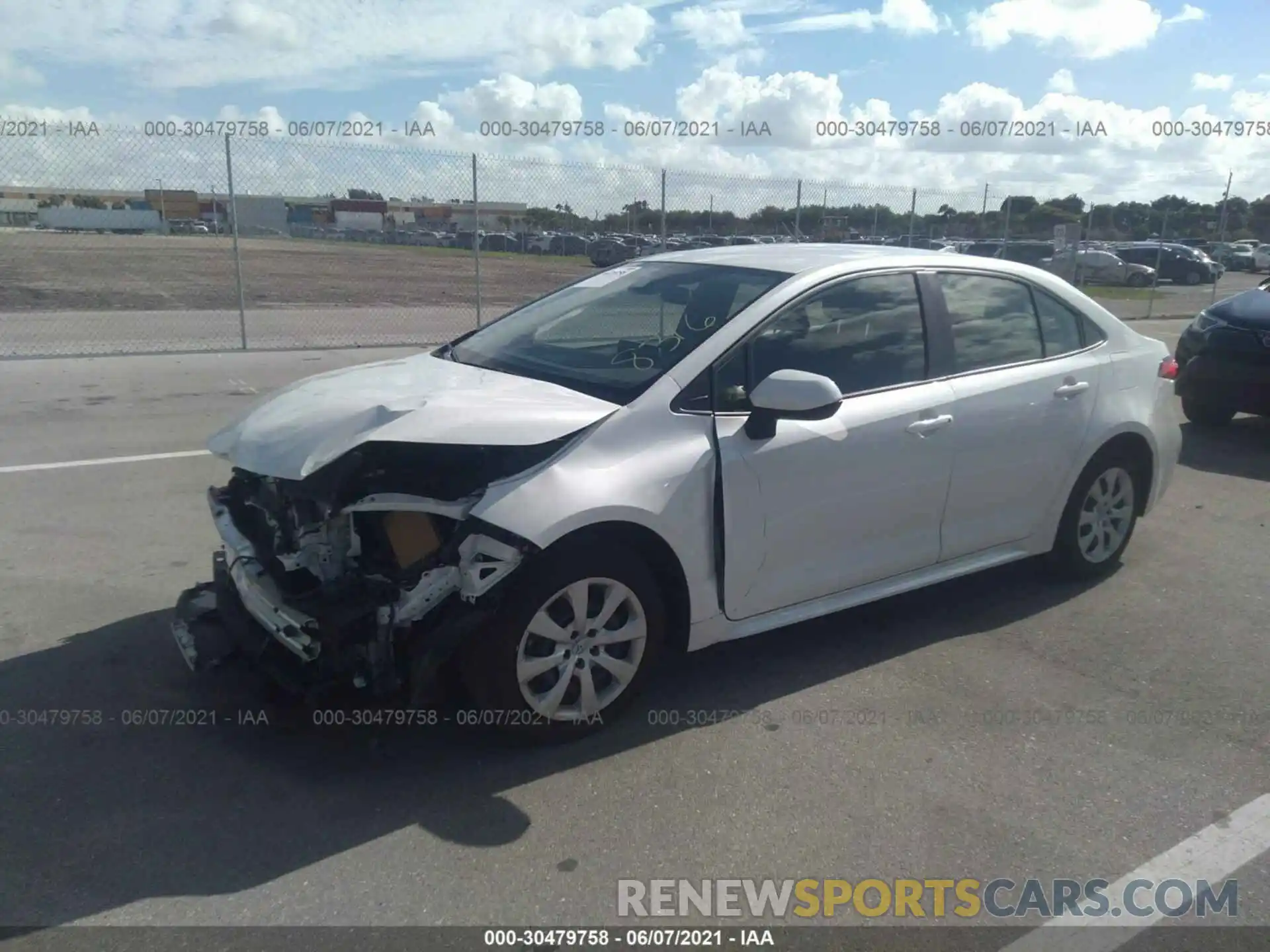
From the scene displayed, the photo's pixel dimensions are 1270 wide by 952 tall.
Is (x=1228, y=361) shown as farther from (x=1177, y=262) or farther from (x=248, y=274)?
(x=1177, y=262)

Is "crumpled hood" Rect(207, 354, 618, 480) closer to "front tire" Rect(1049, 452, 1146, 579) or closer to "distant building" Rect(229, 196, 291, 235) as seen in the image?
"front tire" Rect(1049, 452, 1146, 579)

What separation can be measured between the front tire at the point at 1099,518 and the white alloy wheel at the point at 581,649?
263cm

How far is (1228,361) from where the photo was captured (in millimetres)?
8992

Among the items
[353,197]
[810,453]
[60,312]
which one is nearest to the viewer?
[810,453]

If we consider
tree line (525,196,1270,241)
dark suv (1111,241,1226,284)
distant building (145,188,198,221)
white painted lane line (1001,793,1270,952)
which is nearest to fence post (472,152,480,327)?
tree line (525,196,1270,241)

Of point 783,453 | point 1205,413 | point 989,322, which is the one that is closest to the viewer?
point 783,453

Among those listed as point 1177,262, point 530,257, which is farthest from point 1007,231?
point 1177,262

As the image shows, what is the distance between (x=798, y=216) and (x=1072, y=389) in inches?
438

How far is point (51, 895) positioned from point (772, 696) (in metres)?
2.53

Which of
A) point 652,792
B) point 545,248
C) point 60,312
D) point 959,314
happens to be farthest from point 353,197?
point 652,792

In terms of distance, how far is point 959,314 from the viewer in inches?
190

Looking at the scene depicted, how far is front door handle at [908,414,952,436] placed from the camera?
443cm

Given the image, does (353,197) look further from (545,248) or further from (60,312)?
(545,248)

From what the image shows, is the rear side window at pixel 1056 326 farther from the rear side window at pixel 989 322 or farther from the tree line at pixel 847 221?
the tree line at pixel 847 221
